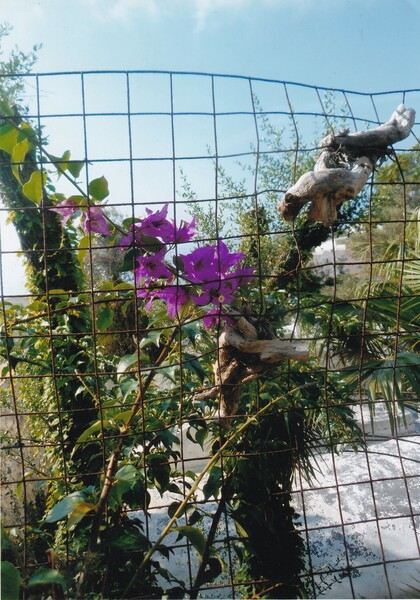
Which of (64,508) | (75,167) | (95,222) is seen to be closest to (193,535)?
(64,508)

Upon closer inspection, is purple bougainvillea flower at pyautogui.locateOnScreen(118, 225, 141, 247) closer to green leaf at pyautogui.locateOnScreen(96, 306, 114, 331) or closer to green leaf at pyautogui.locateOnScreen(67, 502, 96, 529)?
green leaf at pyautogui.locateOnScreen(96, 306, 114, 331)

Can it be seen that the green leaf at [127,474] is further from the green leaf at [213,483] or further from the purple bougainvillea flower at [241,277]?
the purple bougainvillea flower at [241,277]

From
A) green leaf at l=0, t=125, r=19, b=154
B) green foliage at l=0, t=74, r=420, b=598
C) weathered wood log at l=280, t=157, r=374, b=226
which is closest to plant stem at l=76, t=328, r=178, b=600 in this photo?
green foliage at l=0, t=74, r=420, b=598

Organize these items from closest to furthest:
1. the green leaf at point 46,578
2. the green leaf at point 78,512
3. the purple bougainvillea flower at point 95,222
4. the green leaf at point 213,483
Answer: the green leaf at point 46,578 → the green leaf at point 78,512 → the purple bougainvillea flower at point 95,222 → the green leaf at point 213,483

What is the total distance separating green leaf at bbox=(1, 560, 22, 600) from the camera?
0.82 metres

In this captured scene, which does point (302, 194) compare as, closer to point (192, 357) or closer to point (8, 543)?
point (192, 357)

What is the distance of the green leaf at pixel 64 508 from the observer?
92 cm

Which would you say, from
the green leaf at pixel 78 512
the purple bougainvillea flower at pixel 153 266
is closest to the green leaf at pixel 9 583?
the green leaf at pixel 78 512

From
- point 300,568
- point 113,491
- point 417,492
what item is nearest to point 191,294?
point 113,491

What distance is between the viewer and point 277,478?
1963mm

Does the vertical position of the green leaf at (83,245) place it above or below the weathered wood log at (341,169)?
below

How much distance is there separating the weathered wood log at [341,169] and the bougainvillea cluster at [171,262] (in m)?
0.17

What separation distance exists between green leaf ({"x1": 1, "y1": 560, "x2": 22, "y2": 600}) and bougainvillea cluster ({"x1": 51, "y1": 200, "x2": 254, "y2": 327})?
498 millimetres

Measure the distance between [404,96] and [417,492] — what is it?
255 centimetres
